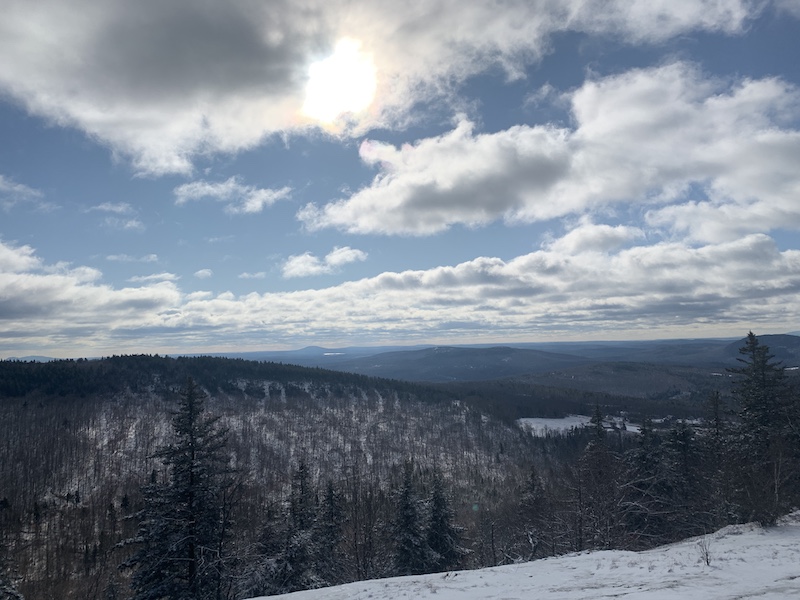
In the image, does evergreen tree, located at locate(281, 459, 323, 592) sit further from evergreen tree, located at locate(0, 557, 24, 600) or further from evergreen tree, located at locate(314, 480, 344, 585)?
evergreen tree, located at locate(0, 557, 24, 600)

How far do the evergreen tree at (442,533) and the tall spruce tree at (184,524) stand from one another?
66.0 ft

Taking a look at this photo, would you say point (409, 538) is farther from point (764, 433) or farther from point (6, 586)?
point (6, 586)

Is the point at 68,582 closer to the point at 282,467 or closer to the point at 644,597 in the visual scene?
the point at 282,467

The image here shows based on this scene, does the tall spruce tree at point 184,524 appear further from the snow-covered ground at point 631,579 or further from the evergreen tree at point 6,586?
the evergreen tree at point 6,586

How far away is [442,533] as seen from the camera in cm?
3750

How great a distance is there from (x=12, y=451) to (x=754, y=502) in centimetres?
20461

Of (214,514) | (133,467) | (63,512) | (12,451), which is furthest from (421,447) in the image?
(214,514)

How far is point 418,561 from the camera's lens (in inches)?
1375

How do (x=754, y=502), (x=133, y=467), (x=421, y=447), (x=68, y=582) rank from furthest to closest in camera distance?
(x=421, y=447), (x=133, y=467), (x=68, y=582), (x=754, y=502)

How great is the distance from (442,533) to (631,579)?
Answer: 26.5 m

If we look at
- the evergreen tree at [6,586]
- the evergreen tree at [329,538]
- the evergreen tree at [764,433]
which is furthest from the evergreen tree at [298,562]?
the evergreen tree at [764,433]

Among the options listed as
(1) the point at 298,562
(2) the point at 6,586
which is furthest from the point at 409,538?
(2) the point at 6,586

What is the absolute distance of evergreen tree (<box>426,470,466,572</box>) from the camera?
122ft

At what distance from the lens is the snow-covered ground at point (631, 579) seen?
11953 millimetres
